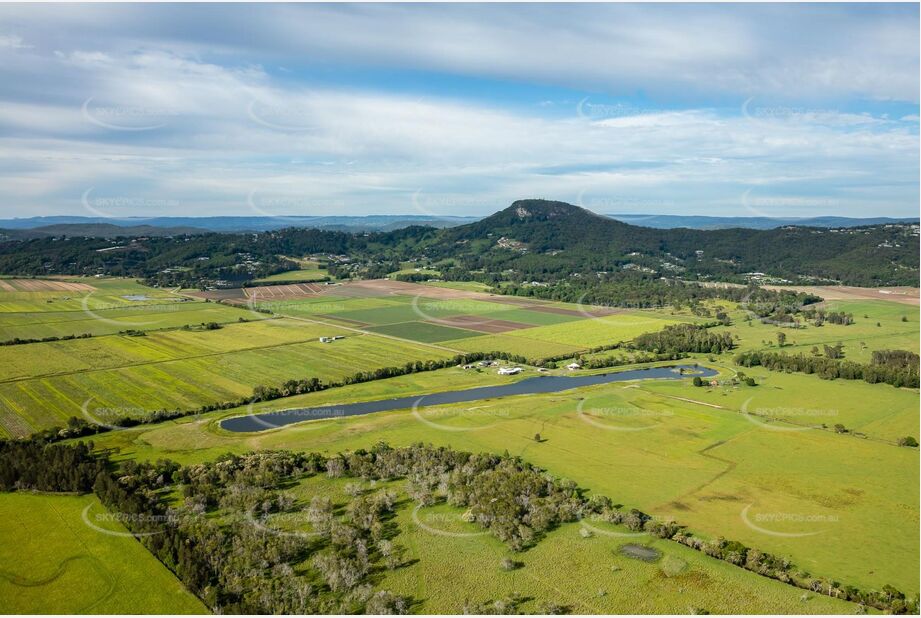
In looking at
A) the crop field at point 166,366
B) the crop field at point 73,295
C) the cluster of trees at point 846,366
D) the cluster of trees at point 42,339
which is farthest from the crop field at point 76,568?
the crop field at point 73,295

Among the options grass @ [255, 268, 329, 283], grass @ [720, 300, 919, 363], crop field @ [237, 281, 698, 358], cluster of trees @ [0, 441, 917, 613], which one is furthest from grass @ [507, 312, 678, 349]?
grass @ [255, 268, 329, 283]

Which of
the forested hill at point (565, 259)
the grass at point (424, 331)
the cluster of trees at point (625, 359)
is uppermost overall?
the forested hill at point (565, 259)

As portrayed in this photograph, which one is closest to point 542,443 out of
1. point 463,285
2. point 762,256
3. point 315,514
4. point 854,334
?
point 315,514

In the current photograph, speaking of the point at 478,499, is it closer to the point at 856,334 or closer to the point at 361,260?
the point at 856,334

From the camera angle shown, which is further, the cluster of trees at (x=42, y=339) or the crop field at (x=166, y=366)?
the cluster of trees at (x=42, y=339)

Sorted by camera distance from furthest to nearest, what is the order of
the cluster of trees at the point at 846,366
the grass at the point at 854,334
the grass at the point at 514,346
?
the grass at the point at 854,334 < the grass at the point at 514,346 < the cluster of trees at the point at 846,366

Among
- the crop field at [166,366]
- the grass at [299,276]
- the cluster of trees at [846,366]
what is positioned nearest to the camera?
the crop field at [166,366]

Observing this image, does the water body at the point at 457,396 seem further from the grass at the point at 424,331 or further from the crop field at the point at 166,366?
the grass at the point at 424,331
